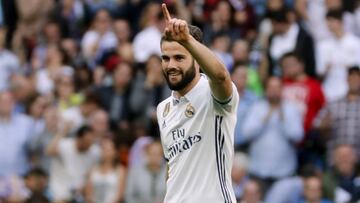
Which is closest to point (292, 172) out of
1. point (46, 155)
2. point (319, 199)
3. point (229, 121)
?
point (319, 199)

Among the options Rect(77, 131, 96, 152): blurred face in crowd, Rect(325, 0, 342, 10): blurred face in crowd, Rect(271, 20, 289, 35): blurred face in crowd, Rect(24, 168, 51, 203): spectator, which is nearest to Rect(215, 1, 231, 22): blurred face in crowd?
Rect(271, 20, 289, 35): blurred face in crowd

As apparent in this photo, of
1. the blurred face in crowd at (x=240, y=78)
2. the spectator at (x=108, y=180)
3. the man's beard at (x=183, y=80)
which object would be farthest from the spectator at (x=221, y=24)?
the man's beard at (x=183, y=80)

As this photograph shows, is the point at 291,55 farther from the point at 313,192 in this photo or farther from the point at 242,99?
the point at 313,192

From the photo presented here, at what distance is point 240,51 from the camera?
50.4ft

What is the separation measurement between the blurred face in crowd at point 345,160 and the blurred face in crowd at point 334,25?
2.34 m

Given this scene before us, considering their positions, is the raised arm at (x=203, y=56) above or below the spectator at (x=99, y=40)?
below

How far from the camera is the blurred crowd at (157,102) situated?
44.9 ft

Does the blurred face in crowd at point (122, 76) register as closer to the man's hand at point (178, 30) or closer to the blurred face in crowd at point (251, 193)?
the blurred face in crowd at point (251, 193)

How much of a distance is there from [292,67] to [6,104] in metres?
3.57

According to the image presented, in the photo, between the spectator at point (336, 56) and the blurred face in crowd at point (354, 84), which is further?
the spectator at point (336, 56)

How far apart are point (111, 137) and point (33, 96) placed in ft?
6.60

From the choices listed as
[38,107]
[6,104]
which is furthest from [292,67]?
[6,104]

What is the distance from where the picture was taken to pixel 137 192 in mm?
13844

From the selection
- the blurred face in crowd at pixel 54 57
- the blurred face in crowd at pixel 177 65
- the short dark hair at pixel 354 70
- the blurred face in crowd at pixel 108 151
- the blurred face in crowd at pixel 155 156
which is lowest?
the blurred face in crowd at pixel 177 65
